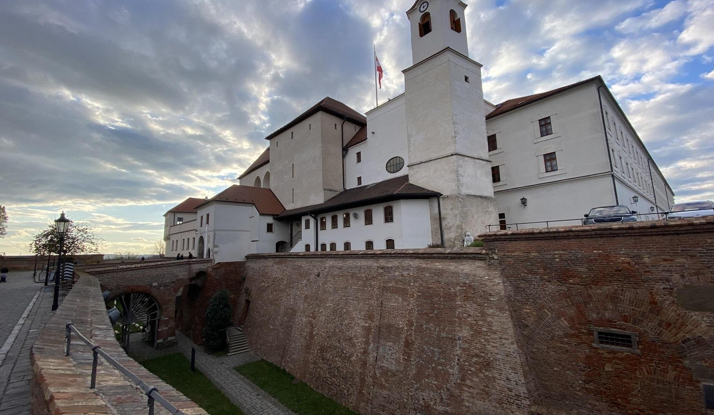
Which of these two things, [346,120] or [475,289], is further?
[346,120]

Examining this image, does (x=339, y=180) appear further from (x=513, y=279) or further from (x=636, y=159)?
(x=636, y=159)

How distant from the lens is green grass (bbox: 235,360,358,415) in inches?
519

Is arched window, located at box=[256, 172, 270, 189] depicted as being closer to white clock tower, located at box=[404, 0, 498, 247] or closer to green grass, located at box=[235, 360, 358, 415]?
white clock tower, located at box=[404, 0, 498, 247]

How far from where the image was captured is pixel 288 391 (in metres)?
14.8

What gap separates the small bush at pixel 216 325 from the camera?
801 inches

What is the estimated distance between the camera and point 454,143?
1822 cm

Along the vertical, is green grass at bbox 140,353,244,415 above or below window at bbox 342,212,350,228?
below

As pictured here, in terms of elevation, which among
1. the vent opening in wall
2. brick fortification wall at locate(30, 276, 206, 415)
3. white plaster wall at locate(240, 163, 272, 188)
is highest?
white plaster wall at locate(240, 163, 272, 188)

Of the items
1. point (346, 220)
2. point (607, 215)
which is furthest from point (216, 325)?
point (607, 215)

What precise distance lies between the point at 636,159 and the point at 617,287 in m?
24.4

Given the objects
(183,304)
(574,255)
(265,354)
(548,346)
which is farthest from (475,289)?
(183,304)

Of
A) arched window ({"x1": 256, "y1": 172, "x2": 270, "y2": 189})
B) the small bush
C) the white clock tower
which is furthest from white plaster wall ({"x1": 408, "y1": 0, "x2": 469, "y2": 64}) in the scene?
arched window ({"x1": 256, "y1": 172, "x2": 270, "y2": 189})

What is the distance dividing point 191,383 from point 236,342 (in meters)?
4.42

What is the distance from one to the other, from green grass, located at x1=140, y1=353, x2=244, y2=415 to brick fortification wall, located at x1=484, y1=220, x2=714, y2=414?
41.1 ft
